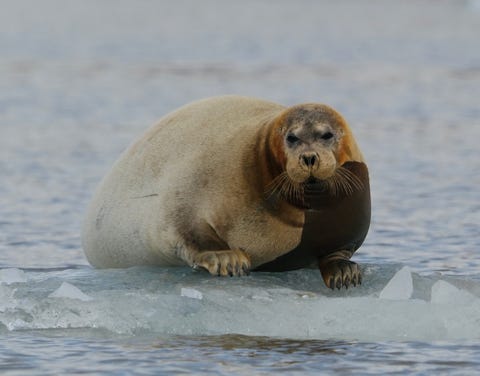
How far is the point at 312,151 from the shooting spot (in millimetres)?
7402

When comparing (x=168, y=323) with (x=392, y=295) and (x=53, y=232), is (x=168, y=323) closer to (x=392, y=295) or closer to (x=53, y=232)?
(x=392, y=295)

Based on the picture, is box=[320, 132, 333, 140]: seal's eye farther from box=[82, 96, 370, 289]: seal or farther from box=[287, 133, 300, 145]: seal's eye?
box=[287, 133, 300, 145]: seal's eye

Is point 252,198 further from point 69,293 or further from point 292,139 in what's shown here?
point 69,293

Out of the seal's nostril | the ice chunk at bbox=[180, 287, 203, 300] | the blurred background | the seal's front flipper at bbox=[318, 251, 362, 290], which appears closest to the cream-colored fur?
the seal's front flipper at bbox=[318, 251, 362, 290]

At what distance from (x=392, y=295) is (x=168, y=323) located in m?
1.19

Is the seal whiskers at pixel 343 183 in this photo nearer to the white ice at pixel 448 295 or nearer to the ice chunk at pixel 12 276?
the white ice at pixel 448 295

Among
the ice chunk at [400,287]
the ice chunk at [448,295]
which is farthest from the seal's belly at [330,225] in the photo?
the ice chunk at [448,295]

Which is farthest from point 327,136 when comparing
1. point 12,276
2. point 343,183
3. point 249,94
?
point 249,94

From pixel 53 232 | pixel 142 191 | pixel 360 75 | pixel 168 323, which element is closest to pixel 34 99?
pixel 360 75

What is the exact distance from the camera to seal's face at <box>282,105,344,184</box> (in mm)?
7352

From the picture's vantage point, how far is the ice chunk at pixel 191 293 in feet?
24.4

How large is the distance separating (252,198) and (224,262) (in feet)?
1.30

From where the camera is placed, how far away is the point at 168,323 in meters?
7.24

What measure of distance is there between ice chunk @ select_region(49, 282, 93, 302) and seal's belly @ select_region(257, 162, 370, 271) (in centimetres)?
114
